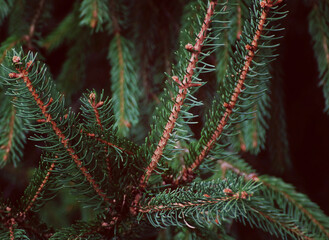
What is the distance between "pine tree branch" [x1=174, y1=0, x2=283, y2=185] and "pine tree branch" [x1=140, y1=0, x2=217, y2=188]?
64 mm

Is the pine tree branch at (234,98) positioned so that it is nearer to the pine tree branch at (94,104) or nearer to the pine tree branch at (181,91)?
the pine tree branch at (181,91)

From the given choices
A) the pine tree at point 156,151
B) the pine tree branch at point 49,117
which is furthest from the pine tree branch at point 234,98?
the pine tree branch at point 49,117

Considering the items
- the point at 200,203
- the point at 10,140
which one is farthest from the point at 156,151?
the point at 10,140

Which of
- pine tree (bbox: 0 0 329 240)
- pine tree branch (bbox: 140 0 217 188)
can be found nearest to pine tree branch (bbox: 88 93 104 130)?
pine tree (bbox: 0 0 329 240)

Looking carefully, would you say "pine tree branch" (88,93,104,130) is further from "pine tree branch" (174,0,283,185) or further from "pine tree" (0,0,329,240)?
"pine tree branch" (174,0,283,185)

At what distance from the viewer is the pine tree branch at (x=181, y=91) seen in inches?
18.4

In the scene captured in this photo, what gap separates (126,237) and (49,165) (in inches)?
7.2

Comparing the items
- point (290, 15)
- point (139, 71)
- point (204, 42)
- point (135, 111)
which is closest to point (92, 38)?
point (139, 71)

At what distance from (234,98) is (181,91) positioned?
0.27 ft

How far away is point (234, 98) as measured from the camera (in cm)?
51

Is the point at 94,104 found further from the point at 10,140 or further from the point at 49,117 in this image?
the point at 10,140

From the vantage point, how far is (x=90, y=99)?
0.52 m

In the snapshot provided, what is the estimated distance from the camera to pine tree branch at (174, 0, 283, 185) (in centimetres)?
45

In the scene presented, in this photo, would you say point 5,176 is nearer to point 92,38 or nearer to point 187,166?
point 92,38
